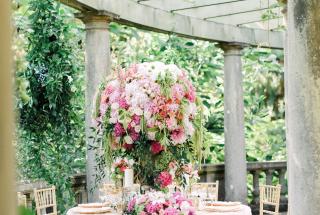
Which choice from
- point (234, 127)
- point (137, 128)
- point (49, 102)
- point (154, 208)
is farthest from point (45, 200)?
point (234, 127)

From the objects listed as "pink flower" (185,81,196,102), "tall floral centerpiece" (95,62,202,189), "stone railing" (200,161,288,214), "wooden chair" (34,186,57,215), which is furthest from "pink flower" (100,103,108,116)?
"stone railing" (200,161,288,214)

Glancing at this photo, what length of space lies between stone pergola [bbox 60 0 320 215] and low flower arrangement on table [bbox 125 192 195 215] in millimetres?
1239

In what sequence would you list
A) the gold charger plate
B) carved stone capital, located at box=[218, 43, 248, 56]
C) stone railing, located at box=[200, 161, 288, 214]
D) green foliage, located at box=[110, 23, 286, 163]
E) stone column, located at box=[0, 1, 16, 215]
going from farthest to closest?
1. green foliage, located at box=[110, 23, 286, 163]
2. stone railing, located at box=[200, 161, 288, 214]
3. carved stone capital, located at box=[218, 43, 248, 56]
4. the gold charger plate
5. stone column, located at box=[0, 1, 16, 215]

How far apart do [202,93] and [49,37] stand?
259 inches

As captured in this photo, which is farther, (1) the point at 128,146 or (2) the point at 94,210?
(2) the point at 94,210

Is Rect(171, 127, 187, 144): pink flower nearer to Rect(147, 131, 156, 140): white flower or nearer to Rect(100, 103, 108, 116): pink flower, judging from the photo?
Rect(147, 131, 156, 140): white flower

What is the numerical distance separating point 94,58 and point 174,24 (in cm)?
287

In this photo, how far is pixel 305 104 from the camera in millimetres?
4887

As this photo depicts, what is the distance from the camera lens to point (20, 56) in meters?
2.43

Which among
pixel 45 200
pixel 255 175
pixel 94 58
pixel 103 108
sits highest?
pixel 94 58

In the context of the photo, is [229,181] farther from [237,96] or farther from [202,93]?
[202,93]

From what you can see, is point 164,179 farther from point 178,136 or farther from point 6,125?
point 6,125

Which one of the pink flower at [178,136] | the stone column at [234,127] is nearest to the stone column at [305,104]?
the pink flower at [178,136]

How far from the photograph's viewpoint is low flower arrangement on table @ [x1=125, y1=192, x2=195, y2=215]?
5980mm
